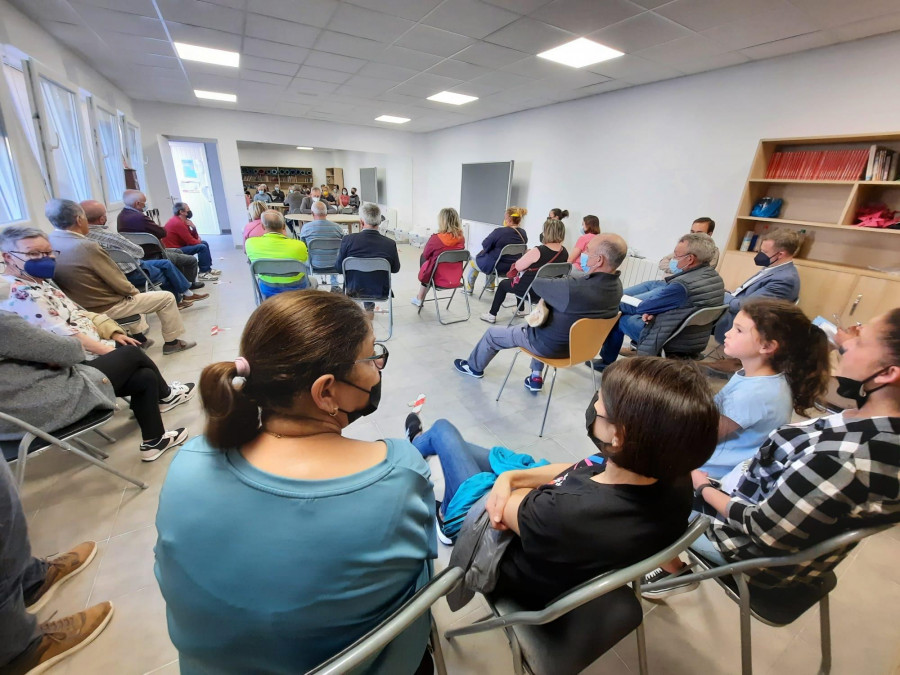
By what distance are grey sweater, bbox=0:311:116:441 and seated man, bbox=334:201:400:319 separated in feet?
6.74

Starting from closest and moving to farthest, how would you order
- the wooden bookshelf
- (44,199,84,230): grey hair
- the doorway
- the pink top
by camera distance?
(44,199,84,230): grey hair < the wooden bookshelf < the pink top < the doorway

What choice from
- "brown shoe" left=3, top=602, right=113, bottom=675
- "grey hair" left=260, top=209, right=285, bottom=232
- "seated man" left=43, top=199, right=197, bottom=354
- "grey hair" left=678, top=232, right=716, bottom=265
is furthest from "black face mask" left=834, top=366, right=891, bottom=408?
"grey hair" left=260, top=209, right=285, bottom=232

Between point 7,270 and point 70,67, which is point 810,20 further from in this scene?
point 70,67

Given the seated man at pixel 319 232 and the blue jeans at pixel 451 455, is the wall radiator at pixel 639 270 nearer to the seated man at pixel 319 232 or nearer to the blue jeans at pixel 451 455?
the seated man at pixel 319 232

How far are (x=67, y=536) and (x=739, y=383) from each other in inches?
106

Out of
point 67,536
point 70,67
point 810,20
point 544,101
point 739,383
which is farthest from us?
point 544,101

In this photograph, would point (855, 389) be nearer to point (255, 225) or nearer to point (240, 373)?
point (240, 373)

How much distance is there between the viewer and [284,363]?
0.69m

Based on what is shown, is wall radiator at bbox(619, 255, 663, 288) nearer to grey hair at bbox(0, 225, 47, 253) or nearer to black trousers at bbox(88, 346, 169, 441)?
black trousers at bbox(88, 346, 169, 441)

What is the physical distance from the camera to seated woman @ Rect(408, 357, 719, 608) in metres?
0.71

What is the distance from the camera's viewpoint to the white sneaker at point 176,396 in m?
2.30

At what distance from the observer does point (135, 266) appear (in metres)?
3.27

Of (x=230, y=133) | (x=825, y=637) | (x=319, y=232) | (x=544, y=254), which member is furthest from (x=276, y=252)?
(x=230, y=133)

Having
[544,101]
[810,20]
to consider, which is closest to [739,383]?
[810,20]
